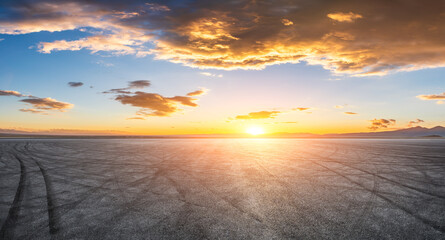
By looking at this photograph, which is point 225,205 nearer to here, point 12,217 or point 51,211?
point 51,211

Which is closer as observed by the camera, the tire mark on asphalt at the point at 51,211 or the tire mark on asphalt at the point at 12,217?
the tire mark on asphalt at the point at 12,217

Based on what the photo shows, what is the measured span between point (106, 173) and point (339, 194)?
9.59 m

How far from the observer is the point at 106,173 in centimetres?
1079


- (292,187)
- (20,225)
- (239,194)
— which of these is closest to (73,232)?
(20,225)

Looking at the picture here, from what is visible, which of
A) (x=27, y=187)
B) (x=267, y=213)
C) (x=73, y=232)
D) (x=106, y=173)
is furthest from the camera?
(x=106, y=173)

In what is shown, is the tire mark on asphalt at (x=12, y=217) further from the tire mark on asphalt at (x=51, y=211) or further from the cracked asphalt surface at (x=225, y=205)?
the tire mark on asphalt at (x=51, y=211)

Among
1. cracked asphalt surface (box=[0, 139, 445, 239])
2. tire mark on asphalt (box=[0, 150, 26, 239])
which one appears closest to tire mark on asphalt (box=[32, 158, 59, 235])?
cracked asphalt surface (box=[0, 139, 445, 239])

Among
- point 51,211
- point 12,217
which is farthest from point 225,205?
point 12,217

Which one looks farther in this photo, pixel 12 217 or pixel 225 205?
pixel 225 205

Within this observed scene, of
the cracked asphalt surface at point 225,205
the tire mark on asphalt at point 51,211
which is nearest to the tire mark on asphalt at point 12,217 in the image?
the cracked asphalt surface at point 225,205

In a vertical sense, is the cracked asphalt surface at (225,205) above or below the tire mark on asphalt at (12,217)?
above

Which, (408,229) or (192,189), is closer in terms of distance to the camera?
(408,229)

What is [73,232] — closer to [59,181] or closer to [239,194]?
[239,194]

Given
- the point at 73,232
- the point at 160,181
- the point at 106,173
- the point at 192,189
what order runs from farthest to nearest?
the point at 106,173, the point at 160,181, the point at 192,189, the point at 73,232
